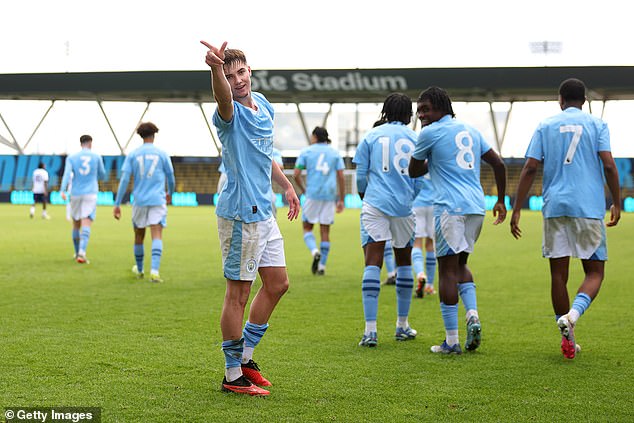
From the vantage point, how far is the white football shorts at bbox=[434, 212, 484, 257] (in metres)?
6.20

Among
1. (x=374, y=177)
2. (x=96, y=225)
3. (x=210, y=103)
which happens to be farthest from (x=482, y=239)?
(x=210, y=103)

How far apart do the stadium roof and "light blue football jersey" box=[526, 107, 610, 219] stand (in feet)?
112

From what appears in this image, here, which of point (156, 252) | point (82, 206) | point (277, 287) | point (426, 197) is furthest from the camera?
→ point (82, 206)

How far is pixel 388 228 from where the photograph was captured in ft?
22.4

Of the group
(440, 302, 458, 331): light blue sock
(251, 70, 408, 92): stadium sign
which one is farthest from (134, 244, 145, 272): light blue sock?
(251, 70, 408, 92): stadium sign

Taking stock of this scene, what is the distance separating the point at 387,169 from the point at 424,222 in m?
3.68

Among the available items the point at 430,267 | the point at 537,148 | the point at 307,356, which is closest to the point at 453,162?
the point at 537,148

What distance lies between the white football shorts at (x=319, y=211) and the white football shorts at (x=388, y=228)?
599 cm

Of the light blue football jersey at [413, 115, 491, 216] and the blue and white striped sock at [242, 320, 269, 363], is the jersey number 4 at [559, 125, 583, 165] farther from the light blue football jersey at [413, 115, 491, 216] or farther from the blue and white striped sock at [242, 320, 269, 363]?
the blue and white striped sock at [242, 320, 269, 363]

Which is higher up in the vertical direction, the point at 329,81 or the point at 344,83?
the point at 329,81

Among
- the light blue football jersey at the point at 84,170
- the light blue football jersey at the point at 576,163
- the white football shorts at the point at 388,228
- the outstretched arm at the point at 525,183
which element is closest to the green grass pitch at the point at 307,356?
the white football shorts at the point at 388,228

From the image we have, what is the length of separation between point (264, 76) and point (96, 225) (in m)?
19.4

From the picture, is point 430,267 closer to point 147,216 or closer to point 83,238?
point 147,216

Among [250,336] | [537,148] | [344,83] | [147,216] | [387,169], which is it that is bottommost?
[250,336]
